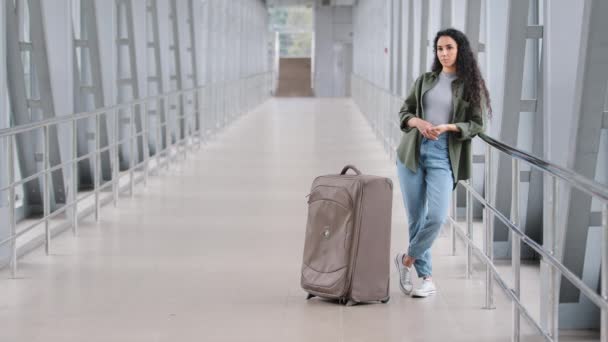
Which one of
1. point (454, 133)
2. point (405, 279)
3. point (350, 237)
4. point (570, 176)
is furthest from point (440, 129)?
point (570, 176)

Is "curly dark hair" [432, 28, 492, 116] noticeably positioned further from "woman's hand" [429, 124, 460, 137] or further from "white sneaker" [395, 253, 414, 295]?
"white sneaker" [395, 253, 414, 295]

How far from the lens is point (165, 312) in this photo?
4.54 m

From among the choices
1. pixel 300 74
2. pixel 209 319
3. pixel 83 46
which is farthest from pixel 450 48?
pixel 300 74

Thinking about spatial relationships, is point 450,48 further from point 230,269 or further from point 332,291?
point 230,269

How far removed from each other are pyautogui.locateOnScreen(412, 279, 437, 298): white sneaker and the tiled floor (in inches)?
1.6

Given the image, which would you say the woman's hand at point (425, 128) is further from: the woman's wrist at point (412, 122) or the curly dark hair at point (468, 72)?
the curly dark hair at point (468, 72)

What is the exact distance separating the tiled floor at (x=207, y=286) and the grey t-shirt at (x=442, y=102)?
0.91 meters

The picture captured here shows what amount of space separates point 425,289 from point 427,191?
0.55 metres

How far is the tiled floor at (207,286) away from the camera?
4.23 metres

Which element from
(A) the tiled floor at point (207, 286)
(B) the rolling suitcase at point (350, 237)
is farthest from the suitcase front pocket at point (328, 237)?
(A) the tiled floor at point (207, 286)

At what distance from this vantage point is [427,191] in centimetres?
458

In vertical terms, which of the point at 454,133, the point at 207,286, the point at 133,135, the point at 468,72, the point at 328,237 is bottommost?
the point at 207,286

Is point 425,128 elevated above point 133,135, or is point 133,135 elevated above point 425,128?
point 425,128

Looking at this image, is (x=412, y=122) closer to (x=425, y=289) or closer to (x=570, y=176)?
(x=425, y=289)
